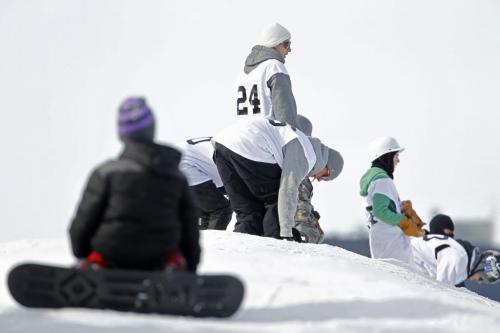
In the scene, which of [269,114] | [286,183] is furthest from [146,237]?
[269,114]

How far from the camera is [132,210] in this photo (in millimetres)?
6887

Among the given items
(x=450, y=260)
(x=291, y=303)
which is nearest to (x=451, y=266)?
(x=450, y=260)

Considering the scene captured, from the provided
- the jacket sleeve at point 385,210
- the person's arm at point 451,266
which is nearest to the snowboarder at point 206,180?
the jacket sleeve at point 385,210

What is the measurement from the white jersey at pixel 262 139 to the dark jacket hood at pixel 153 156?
3649 mm

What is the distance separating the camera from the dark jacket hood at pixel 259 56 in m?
11.5

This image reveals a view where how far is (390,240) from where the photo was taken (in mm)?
12383

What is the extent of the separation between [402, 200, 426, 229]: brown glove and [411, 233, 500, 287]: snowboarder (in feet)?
2.45

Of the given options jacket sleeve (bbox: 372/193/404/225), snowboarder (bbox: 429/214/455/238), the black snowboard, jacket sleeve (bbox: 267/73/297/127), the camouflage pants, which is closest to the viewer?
the black snowboard

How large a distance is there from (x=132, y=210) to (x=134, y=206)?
0.08 ft

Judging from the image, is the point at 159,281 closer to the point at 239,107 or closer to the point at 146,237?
the point at 146,237

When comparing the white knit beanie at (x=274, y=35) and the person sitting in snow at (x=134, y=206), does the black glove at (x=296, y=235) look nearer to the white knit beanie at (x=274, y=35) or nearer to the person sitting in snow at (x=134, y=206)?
the white knit beanie at (x=274, y=35)

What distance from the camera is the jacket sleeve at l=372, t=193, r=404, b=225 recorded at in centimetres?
1217

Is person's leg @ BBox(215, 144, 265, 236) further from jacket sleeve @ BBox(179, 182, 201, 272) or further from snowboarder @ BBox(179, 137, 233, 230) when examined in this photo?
jacket sleeve @ BBox(179, 182, 201, 272)

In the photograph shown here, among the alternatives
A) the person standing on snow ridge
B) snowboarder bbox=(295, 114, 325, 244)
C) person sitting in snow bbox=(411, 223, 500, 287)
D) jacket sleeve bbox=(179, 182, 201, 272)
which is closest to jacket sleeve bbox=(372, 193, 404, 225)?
the person standing on snow ridge
